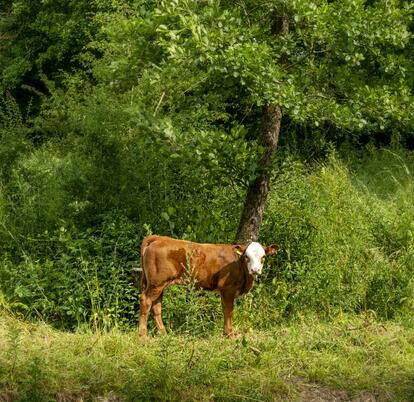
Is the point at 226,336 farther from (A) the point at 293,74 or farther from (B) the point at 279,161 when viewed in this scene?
(A) the point at 293,74

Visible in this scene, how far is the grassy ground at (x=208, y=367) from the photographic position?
6.41 m

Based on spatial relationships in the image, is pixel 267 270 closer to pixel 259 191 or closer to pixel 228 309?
pixel 259 191

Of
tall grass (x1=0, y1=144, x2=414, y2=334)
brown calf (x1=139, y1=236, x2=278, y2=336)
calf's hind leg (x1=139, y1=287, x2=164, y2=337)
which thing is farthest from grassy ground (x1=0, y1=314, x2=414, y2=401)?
tall grass (x1=0, y1=144, x2=414, y2=334)

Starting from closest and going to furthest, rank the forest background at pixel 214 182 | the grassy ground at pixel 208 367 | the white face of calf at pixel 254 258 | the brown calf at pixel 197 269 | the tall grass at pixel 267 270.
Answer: the grassy ground at pixel 208 367, the white face of calf at pixel 254 258, the brown calf at pixel 197 269, the forest background at pixel 214 182, the tall grass at pixel 267 270

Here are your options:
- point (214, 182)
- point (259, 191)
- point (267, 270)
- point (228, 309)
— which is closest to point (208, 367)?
point (228, 309)

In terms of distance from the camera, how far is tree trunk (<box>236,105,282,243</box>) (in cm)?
875

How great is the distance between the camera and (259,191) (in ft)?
28.8

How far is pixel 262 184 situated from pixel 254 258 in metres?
1.33

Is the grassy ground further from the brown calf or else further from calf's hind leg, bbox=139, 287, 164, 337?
the brown calf

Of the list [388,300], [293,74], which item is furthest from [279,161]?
[388,300]

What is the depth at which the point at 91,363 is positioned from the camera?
22.2ft

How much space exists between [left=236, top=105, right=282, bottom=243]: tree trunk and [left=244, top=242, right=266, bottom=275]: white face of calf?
1.01m

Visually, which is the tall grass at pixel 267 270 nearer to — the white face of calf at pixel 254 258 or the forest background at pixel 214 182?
the forest background at pixel 214 182

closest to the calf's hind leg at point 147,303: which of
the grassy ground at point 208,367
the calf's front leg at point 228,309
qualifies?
the grassy ground at point 208,367
